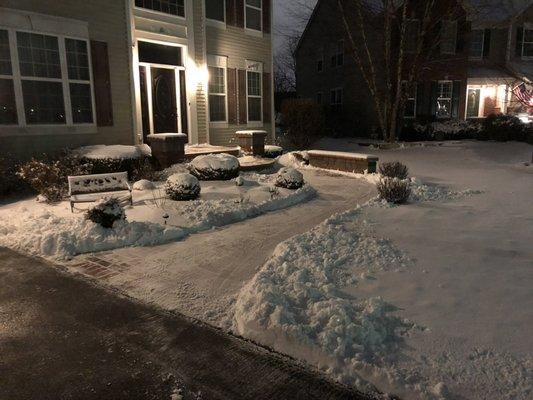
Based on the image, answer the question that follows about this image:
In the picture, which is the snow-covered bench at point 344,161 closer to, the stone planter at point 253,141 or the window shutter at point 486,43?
the stone planter at point 253,141

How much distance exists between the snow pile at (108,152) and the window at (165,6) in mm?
4416

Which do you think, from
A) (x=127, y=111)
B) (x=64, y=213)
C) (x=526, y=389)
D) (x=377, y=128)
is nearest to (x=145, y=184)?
(x=64, y=213)

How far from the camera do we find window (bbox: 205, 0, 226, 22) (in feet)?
48.2

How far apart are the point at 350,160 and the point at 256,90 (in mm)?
6081

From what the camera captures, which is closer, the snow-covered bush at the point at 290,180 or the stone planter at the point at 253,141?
the snow-covered bush at the point at 290,180

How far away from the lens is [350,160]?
41.6 ft

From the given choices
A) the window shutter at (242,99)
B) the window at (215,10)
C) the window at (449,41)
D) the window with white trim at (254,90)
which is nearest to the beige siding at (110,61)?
the window at (215,10)

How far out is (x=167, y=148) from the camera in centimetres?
1151

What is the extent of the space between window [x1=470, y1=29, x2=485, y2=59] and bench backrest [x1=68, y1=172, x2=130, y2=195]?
24.3 m

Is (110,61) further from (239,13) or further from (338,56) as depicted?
(338,56)

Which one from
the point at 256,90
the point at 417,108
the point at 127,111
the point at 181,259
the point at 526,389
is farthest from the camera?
the point at 417,108

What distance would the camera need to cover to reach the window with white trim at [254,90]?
16.6 metres

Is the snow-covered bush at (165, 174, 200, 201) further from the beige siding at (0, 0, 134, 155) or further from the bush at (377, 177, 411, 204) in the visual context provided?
the beige siding at (0, 0, 134, 155)

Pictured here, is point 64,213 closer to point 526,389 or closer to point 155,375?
point 155,375
